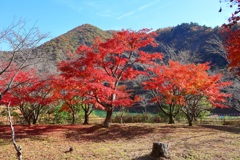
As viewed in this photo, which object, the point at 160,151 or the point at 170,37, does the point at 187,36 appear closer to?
the point at 170,37

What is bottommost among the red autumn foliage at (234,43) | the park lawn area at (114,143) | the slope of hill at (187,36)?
the park lawn area at (114,143)

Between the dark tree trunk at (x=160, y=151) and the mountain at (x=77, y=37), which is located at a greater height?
the mountain at (x=77, y=37)

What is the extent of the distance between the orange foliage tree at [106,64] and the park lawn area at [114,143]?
1.88 meters

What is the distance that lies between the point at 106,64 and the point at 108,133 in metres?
3.46

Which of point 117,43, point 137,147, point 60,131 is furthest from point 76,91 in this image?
point 137,147

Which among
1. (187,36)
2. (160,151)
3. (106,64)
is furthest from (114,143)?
(187,36)

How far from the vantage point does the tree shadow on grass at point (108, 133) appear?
10844mm

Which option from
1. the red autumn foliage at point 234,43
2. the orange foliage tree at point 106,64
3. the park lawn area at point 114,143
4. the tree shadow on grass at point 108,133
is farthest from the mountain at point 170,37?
the red autumn foliage at point 234,43

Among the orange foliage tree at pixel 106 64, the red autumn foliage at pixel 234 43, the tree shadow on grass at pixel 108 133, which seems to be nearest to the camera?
the red autumn foliage at pixel 234 43

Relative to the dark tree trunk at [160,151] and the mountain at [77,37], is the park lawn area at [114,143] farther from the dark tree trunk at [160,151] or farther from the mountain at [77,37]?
the mountain at [77,37]

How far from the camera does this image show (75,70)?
37.4 feet

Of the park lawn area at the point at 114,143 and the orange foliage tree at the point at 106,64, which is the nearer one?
the park lawn area at the point at 114,143

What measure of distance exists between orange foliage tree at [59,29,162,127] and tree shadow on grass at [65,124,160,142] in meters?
0.84

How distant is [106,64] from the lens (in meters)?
12.4
